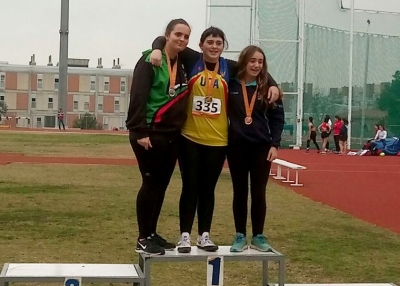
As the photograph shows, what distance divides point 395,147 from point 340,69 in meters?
4.15

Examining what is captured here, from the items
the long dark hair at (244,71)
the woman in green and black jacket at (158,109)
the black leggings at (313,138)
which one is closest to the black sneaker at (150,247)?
the woman in green and black jacket at (158,109)

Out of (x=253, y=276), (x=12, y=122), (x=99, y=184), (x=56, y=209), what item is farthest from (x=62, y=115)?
(x=253, y=276)

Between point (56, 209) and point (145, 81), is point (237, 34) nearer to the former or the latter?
point (56, 209)

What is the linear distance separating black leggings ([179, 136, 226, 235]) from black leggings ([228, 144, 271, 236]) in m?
0.12

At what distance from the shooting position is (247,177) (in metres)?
6.08

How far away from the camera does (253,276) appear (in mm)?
7566

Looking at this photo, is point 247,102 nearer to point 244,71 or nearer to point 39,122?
point 244,71

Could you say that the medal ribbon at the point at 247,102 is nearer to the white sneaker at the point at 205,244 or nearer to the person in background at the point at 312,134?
the white sneaker at the point at 205,244

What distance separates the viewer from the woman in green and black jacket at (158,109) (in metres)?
5.58

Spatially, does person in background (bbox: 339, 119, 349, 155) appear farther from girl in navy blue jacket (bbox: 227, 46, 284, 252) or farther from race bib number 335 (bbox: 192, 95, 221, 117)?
race bib number 335 (bbox: 192, 95, 221, 117)

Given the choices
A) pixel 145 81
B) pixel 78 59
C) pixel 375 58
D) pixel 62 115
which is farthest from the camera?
pixel 78 59

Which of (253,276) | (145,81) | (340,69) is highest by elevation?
(340,69)

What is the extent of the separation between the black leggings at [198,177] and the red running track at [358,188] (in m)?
5.20

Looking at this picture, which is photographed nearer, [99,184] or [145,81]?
[145,81]
